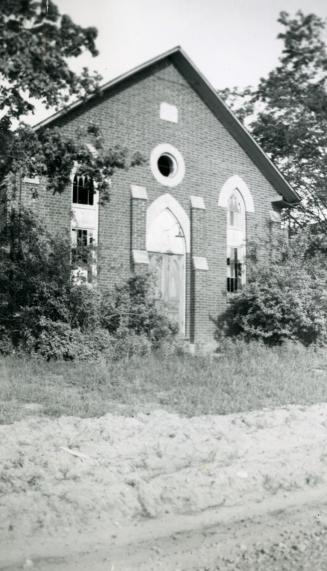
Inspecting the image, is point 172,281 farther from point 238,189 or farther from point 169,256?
point 238,189

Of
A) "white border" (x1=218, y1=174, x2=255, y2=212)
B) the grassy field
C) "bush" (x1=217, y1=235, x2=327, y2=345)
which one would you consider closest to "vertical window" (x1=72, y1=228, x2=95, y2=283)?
the grassy field

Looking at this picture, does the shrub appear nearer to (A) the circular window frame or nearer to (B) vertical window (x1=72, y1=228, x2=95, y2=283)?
(B) vertical window (x1=72, y1=228, x2=95, y2=283)

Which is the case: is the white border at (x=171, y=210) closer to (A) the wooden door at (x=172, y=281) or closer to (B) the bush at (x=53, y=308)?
(A) the wooden door at (x=172, y=281)

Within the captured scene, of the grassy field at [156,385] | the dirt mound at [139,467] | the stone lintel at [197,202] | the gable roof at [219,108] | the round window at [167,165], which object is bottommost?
the dirt mound at [139,467]

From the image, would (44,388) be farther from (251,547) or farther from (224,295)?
(224,295)

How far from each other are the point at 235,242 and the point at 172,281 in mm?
2843

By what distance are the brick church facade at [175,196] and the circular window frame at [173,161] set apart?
3cm

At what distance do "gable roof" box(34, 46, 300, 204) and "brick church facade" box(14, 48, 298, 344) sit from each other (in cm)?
4

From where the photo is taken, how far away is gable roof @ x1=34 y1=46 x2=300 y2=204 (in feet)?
55.0

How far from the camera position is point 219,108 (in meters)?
18.2


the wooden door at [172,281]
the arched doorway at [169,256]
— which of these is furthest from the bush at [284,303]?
the arched doorway at [169,256]

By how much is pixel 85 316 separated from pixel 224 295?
604 centimetres

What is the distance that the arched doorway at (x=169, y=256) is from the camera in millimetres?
16734

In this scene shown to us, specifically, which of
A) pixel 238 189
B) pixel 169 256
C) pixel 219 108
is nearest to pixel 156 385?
pixel 169 256
